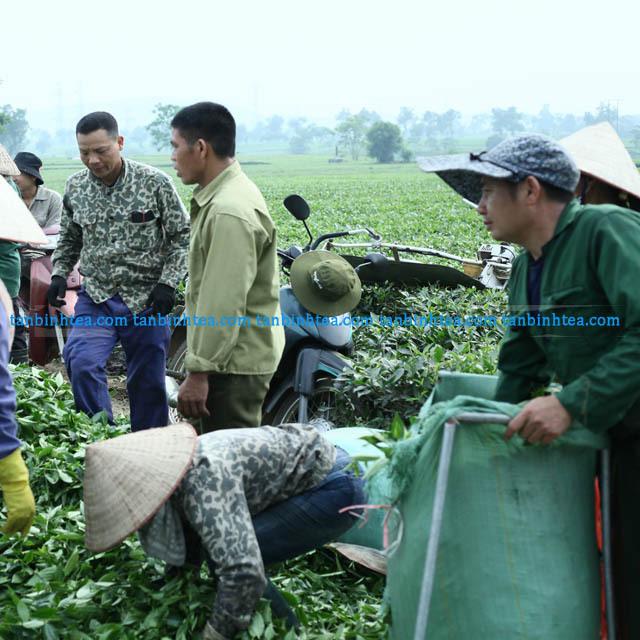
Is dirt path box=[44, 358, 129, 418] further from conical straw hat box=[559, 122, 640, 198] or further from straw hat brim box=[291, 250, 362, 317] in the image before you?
conical straw hat box=[559, 122, 640, 198]

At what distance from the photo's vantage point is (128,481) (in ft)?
7.78

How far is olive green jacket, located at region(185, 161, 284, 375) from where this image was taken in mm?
3230

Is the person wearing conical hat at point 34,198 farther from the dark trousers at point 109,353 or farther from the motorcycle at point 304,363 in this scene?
the motorcycle at point 304,363

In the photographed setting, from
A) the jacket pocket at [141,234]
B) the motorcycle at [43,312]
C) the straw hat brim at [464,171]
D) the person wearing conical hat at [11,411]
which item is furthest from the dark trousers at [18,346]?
the straw hat brim at [464,171]

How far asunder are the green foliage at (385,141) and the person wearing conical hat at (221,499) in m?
94.2

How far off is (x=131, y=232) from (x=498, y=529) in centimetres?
318

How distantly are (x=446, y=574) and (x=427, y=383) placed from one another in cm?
203

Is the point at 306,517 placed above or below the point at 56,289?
below

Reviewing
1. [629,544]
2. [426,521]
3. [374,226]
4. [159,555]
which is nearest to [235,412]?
[159,555]

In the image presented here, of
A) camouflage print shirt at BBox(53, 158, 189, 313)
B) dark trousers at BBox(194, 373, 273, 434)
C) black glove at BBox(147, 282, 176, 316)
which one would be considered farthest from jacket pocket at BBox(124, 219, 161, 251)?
dark trousers at BBox(194, 373, 273, 434)

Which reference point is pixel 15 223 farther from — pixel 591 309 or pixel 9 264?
pixel 9 264

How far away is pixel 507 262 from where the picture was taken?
6.60 m

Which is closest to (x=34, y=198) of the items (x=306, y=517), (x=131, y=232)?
(x=131, y=232)

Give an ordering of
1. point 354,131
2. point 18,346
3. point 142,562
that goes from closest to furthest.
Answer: point 142,562, point 18,346, point 354,131
